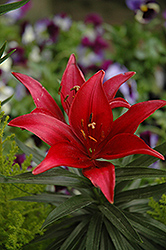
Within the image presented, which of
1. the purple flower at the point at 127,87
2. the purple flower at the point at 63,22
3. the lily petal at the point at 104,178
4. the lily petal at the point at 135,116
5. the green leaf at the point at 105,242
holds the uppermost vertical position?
the lily petal at the point at 135,116

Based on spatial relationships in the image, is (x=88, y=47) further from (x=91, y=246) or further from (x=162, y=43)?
(x=91, y=246)

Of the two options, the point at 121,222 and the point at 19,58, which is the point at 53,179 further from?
the point at 19,58

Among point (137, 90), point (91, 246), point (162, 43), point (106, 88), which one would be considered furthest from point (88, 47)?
point (91, 246)

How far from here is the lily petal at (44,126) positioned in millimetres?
389

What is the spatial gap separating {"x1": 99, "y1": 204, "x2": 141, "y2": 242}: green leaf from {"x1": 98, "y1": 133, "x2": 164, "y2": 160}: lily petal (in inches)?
3.8

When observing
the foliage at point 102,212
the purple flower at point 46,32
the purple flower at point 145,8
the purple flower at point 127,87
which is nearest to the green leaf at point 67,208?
the foliage at point 102,212

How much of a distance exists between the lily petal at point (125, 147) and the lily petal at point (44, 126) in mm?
57

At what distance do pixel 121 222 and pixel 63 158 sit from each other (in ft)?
0.45

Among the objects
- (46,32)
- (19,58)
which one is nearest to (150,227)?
(19,58)

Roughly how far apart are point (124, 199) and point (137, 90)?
0.58m

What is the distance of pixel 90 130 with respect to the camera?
0.43 metres

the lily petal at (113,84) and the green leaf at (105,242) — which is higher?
the lily petal at (113,84)

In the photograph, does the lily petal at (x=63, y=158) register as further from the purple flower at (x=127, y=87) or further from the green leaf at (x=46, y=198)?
the purple flower at (x=127, y=87)

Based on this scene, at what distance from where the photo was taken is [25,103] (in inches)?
48.3
